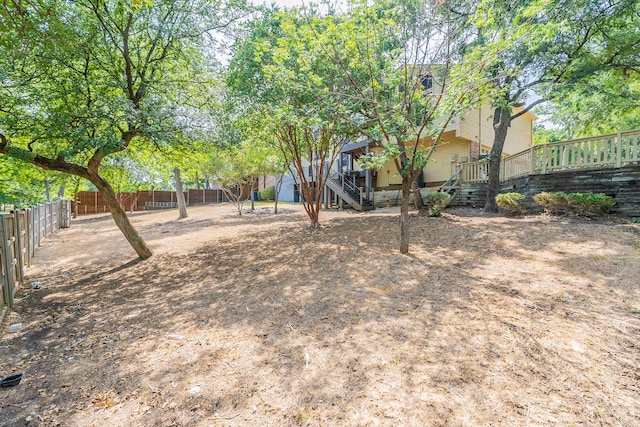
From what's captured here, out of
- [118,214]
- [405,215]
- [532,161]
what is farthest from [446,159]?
[118,214]

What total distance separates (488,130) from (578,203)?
9162mm

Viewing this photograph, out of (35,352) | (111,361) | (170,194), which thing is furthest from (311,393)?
(170,194)

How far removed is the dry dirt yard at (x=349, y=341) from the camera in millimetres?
2150

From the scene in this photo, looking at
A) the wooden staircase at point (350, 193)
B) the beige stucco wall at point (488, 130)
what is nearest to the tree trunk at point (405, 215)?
the beige stucco wall at point (488, 130)

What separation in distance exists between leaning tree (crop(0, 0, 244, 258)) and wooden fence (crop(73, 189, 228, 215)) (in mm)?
18949

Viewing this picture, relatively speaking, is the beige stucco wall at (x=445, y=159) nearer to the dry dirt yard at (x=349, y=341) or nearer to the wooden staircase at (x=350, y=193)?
the wooden staircase at (x=350, y=193)

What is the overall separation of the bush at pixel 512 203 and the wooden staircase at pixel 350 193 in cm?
731

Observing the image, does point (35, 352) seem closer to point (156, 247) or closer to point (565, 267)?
point (156, 247)

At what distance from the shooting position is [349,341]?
3.00m

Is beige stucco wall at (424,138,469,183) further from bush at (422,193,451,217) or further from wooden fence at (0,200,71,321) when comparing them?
wooden fence at (0,200,71,321)

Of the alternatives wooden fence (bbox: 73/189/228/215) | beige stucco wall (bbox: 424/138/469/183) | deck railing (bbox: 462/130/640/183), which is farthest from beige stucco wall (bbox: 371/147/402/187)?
wooden fence (bbox: 73/189/228/215)

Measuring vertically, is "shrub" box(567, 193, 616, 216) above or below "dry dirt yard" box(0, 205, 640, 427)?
above

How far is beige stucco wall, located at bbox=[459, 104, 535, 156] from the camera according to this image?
1397cm

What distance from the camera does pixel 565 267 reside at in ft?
14.8
